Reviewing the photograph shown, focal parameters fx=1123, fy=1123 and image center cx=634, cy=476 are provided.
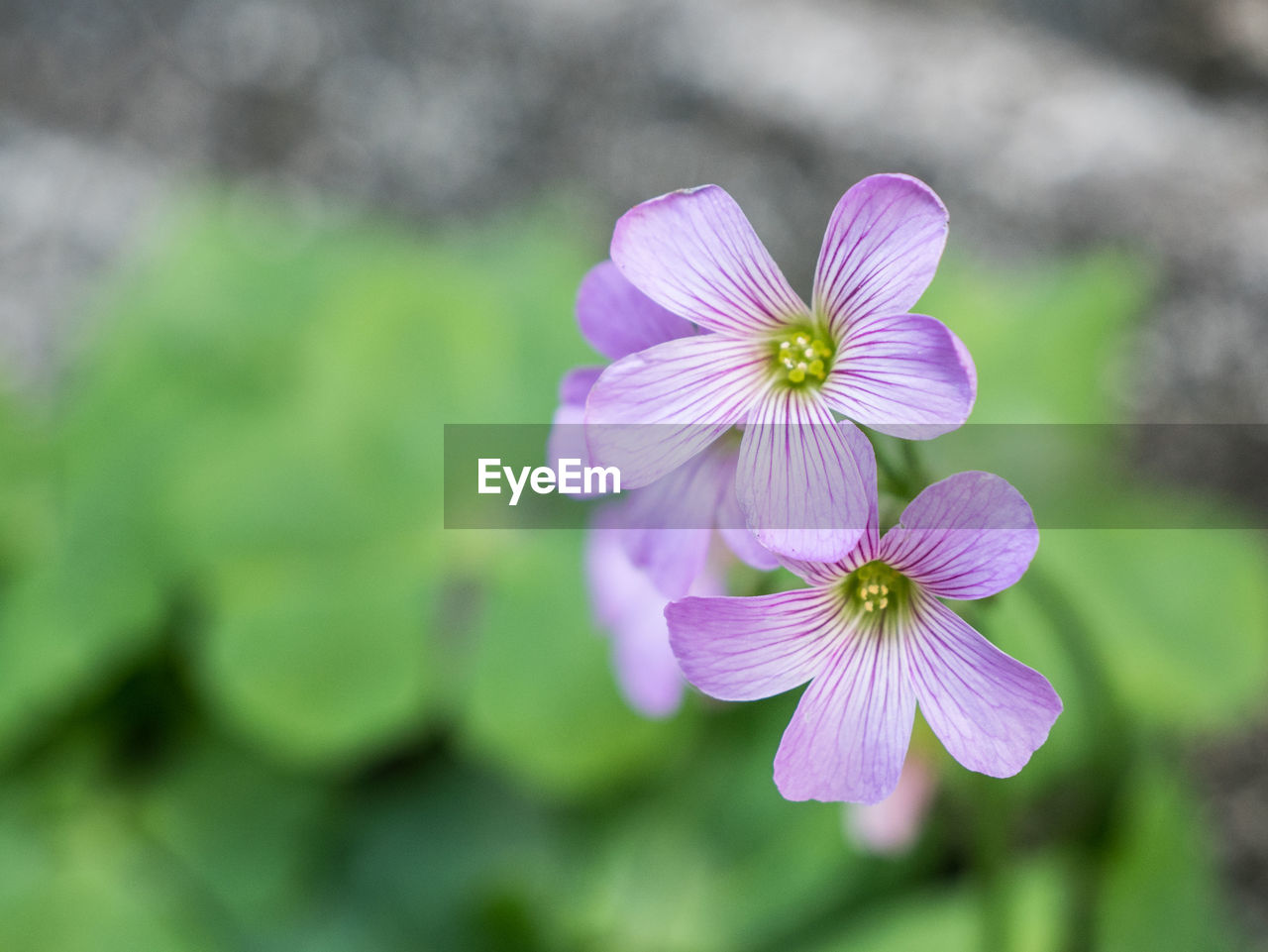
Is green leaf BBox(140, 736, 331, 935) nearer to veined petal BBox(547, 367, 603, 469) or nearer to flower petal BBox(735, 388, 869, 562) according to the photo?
veined petal BBox(547, 367, 603, 469)

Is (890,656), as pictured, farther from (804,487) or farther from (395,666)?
(395,666)

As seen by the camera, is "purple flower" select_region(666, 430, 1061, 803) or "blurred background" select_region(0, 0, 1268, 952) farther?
"blurred background" select_region(0, 0, 1268, 952)

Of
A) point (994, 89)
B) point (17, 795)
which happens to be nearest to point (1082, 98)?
point (994, 89)

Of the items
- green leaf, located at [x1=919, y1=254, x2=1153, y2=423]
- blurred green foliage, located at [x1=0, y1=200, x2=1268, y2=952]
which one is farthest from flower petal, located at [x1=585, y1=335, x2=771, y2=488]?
green leaf, located at [x1=919, y1=254, x2=1153, y2=423]

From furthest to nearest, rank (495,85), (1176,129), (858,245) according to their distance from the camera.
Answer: (495,85) → (1176,129) → (858,245)

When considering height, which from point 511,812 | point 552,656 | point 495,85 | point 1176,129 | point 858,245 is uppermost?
point 495,85

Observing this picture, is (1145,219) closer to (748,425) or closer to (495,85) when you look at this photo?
(495,85)

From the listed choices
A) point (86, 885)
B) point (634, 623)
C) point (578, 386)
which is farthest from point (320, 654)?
point (578, 386)
